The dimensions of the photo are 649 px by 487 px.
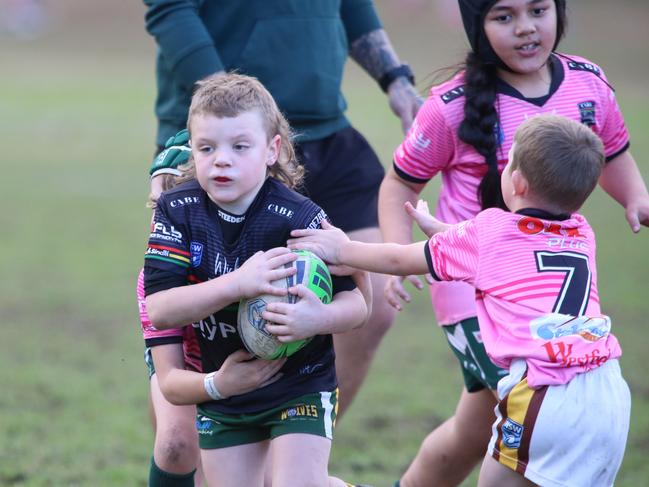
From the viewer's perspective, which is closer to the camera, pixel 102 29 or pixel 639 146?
pixel 639 146

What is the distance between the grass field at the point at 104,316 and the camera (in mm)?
5438

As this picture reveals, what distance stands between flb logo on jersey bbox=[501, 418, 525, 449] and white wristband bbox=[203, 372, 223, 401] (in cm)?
89

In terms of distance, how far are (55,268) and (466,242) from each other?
7.02m

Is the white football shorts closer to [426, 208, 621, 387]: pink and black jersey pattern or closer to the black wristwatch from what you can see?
[426, 208, 621, 387]: pink and black jersey pattern

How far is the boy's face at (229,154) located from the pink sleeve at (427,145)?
33.3 inches

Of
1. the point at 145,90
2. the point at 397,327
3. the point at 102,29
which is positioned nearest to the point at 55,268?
the point at 397,327

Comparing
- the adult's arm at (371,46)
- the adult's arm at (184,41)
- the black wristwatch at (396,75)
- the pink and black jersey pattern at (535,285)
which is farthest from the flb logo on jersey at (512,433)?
the black wristwatch at (396,75)

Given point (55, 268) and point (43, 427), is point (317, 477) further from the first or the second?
point (55, 268)

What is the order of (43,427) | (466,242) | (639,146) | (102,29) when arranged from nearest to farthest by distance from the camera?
1. (466,242)
2. (43,427)
3. (639,146)
4. (102,29)

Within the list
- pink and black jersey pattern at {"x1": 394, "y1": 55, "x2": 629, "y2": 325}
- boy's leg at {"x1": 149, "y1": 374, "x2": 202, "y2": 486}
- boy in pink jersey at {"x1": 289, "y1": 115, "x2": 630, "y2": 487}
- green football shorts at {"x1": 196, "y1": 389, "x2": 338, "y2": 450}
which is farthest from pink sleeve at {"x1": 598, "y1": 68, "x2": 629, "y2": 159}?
boy's leg at {"x1": 149, "y1": 374, "x2": 202, "y2": 486}

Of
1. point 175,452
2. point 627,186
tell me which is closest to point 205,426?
point 175,452

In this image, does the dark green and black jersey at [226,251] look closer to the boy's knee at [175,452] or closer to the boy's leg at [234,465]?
the boy's leg at [234,465]

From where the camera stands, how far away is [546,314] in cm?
320

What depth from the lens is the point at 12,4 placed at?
115 ft
